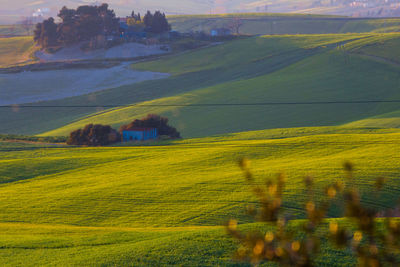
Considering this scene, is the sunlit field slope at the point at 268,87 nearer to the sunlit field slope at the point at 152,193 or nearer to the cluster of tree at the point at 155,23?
the sunlit field slope at the point at 152,193

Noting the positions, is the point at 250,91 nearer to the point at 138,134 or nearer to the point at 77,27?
the point at 138,134

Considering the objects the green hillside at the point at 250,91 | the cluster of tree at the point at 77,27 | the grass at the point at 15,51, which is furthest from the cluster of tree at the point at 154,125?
the cluster of tree at the point at 77,27

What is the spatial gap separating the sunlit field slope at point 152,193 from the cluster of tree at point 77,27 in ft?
325

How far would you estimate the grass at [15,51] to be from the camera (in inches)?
5305

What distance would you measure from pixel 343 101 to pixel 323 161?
4571 centimetres

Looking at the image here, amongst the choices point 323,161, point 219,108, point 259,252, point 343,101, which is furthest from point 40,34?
point 259,252

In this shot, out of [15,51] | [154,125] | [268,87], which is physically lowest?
[268,87]

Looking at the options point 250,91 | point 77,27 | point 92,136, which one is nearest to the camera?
point 92,136

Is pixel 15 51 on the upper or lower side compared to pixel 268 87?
upper

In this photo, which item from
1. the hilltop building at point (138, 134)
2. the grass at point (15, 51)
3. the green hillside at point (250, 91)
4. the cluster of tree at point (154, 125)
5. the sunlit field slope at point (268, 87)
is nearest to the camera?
the hilltop building at point (138, 134)

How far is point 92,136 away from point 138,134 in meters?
5.12

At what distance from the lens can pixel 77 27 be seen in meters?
141

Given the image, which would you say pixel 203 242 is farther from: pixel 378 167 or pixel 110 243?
pixel 378 167

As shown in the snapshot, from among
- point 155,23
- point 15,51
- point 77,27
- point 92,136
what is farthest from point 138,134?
point 15,51
